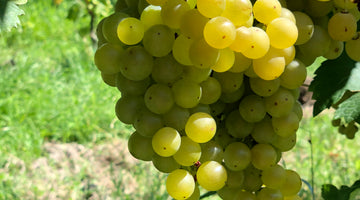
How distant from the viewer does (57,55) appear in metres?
2.84

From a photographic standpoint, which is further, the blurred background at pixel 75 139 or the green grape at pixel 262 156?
the blurred background at pixel 75 139

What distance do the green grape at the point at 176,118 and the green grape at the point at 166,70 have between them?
4cm

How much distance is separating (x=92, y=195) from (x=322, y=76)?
50.1 inches

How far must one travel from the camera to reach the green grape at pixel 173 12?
1.83 ft

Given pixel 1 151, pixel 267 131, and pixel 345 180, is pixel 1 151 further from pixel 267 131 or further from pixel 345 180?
pixel 267 131

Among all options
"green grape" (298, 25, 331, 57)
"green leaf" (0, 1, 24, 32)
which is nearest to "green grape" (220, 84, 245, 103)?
"green grape" (298, 25, 331, 57)

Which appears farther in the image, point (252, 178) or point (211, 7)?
point (252, 178)

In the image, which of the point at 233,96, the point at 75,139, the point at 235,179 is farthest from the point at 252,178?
the point at 75,139

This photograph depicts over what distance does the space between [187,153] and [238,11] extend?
0.62ft

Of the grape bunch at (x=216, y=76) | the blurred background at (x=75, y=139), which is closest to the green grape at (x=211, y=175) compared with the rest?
the grape bunch at (x=216, y=76)

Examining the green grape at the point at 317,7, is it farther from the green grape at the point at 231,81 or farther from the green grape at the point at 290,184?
the green grape at the point at 290,184

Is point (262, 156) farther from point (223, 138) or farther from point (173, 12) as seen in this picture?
point (173, 12)

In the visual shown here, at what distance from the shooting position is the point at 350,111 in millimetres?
671

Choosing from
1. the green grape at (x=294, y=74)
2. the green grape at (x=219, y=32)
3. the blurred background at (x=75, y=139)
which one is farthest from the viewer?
the blurred background at (x=75, y=139)
